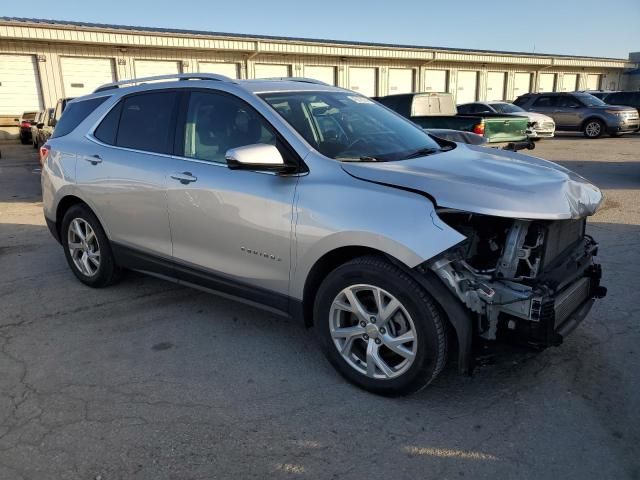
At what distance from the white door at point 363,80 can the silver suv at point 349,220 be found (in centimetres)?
2904

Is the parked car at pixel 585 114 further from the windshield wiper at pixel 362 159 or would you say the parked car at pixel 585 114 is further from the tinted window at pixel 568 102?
the windshield wiper at pixel 362 159

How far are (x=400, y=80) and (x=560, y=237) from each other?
3309 cm

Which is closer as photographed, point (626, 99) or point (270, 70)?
point (626, 99)

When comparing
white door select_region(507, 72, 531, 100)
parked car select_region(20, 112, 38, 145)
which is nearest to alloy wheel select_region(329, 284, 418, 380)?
parked car select_region(20, 112, 38, 145)

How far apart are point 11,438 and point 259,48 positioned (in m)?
27.5

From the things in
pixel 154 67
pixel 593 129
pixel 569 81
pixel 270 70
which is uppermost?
pixel 154 67

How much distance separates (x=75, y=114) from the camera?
507cm

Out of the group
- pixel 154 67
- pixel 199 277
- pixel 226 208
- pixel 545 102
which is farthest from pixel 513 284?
pixel 154 67

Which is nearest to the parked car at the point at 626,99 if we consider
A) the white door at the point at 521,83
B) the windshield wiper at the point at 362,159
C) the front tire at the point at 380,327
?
the white door at the point at 521,83

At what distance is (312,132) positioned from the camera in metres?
3.55

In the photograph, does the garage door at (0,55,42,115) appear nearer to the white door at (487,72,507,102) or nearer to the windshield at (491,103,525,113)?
the windshield at (491,103,525,113)

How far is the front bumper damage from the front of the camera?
2.80 m

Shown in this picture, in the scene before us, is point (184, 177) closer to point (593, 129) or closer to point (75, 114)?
point (75, 114)

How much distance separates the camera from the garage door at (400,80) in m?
34.0
